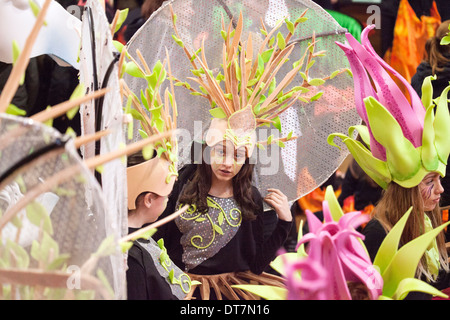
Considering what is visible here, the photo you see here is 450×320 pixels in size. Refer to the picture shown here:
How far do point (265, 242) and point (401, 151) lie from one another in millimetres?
509

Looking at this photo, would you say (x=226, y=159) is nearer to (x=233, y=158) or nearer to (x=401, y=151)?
(x=233, y=158)

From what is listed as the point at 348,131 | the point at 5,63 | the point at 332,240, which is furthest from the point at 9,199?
the point at 348,131

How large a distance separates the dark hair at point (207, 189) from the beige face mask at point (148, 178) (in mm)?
290

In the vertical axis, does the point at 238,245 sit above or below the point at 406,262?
above

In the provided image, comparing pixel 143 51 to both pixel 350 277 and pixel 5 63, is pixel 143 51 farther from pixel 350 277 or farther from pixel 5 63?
pixel 350 277

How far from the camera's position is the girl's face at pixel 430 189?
1.47 meters

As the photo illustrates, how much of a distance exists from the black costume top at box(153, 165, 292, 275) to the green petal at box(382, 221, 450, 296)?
0.60 metres

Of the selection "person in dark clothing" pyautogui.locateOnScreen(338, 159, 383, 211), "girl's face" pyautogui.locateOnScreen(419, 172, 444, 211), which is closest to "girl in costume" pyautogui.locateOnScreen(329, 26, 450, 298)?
"girl's face" pyautogui.locateOnScreen(419, 172, 444, 211)

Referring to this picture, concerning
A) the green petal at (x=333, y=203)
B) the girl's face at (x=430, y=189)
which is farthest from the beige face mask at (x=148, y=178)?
the girl's face at (x=430, y=189)

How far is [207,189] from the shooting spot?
66.0 inches

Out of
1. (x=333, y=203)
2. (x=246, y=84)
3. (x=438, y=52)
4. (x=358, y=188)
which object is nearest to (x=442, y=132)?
(x=333, y=203)

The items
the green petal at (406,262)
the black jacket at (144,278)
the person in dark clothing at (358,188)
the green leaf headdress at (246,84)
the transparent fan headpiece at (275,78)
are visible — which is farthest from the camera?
the person in dark clothing at (358,188)

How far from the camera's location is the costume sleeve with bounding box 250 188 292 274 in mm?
1709

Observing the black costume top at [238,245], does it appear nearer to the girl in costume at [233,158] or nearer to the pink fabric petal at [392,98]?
the girl in costume at [233,158]
